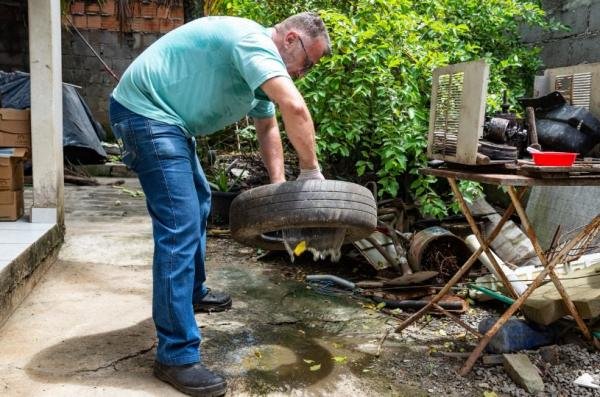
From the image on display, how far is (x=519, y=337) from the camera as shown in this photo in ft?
9.73

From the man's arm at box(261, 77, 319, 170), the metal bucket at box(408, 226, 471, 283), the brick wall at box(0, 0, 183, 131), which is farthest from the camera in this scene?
the brick wall at box(0, 0, 183, 131)

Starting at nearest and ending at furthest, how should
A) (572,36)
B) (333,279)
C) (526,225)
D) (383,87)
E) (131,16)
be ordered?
(526,225) < (333,279) < (383,87) < (572,36) < (131,16)

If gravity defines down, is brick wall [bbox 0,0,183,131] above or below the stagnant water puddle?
above

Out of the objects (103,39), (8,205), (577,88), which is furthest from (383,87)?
(103,39)

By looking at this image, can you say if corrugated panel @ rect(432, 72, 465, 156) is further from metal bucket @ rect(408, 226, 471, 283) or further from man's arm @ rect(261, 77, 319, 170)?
metal bucket @ rect(408, 226, 471, 283)

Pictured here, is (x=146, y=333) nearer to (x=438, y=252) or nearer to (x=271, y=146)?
(x=271, y=146)

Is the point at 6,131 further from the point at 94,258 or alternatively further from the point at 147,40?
the point at 147,40

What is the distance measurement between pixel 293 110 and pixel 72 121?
627cm

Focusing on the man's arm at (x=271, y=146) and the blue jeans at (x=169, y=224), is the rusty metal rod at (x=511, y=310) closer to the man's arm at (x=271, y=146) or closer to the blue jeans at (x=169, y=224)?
the man's arm at (x=271, y=146)

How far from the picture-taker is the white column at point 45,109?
12.6ft

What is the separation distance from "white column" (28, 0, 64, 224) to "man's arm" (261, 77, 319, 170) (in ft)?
7.96

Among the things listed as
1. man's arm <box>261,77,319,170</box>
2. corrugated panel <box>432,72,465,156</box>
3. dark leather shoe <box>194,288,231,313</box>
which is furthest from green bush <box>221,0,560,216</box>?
man's arm <box>261,77,319,170</box>

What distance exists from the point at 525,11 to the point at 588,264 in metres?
2.91

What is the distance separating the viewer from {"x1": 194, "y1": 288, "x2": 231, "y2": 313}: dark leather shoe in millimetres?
3236
